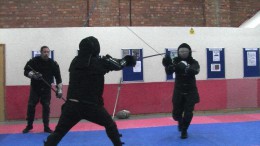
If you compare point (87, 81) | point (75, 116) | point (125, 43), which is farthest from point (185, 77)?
point (125, 43)

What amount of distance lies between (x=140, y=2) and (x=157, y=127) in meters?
4.61

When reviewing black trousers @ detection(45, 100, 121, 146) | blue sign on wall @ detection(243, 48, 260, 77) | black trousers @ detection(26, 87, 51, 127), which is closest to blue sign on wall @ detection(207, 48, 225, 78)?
blue sign on wall @ detection(243, 48, 260, 77)

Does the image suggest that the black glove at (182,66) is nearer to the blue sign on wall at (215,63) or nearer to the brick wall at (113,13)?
the blue sign on wall at (215,63)

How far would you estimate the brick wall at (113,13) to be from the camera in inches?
411

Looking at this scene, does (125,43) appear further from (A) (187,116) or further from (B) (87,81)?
(B) (87,81)

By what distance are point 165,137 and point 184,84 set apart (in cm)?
111

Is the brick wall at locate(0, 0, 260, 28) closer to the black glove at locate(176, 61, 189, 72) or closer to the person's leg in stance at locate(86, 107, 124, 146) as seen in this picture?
the black glove at locate(176, 61, 189, 72)

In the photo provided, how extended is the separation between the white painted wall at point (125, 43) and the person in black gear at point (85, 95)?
4764mm

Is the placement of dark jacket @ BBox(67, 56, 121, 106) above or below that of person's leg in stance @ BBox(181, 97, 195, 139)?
above

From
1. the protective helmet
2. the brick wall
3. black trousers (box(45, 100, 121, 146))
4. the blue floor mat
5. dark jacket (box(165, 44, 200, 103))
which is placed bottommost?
the blue floor mat

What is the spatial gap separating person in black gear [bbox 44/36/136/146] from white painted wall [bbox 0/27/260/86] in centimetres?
476

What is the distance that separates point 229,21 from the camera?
1130 cm

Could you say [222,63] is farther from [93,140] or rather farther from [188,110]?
[93,140]

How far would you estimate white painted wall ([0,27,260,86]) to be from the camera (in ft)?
30.1
